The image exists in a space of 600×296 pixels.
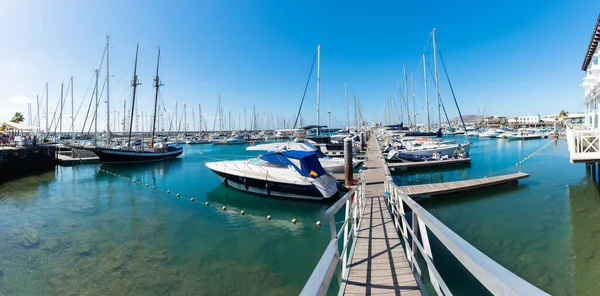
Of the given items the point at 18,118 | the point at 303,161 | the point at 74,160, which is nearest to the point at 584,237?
the point at 303,161

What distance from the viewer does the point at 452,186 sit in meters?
16.2

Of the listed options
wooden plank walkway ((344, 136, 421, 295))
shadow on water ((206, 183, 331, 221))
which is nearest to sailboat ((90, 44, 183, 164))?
shadow on water ((206, 183, 331, 221))

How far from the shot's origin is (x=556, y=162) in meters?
29.0

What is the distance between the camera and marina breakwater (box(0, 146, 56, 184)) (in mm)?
24547

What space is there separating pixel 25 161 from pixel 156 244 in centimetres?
A: 2784

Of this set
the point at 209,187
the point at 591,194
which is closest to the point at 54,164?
the point at 209,187

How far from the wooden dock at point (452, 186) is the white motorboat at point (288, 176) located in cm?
419

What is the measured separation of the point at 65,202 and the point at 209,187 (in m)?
8.78

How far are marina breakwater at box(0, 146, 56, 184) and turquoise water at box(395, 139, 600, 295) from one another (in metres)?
34.2

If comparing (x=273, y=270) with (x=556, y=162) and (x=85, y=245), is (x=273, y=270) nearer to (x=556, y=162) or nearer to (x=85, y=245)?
(x=85, y=245)

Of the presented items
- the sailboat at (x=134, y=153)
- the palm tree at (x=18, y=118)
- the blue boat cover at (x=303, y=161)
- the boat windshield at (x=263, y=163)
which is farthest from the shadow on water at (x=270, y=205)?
the palm tree at (x=18, y=118)

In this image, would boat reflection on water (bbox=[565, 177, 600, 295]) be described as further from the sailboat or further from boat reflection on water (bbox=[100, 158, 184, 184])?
the sailboat

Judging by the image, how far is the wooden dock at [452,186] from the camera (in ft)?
48.3

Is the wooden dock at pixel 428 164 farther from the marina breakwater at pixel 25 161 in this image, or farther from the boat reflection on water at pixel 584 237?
the marina breakwater at pixel 25 161
